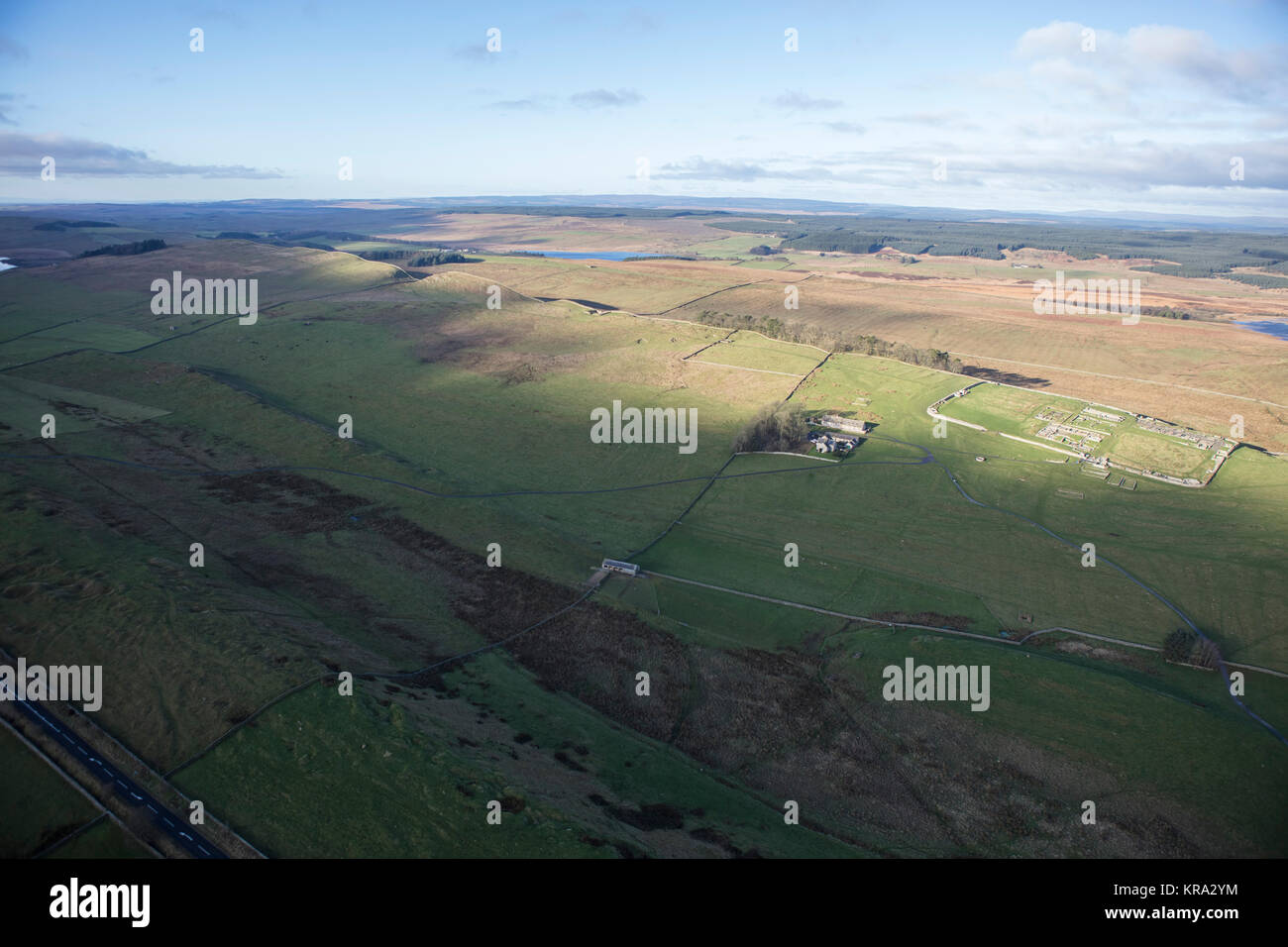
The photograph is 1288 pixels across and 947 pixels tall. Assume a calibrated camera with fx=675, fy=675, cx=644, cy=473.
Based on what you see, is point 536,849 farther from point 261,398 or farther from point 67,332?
point 67,332

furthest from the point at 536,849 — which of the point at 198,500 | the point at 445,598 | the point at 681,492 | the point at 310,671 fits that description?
the point at 198,500

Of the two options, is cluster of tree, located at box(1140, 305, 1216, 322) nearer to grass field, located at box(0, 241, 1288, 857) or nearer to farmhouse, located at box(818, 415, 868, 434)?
grass field, located at box(0, 241, 1288, 857)

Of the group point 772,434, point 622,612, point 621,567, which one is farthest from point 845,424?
point 622,612

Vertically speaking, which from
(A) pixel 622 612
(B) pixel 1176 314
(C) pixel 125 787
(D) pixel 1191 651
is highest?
(B) pixel 1176 314

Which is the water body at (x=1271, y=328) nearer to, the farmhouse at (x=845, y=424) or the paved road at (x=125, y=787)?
the farmhouse at (x=845, y=424)

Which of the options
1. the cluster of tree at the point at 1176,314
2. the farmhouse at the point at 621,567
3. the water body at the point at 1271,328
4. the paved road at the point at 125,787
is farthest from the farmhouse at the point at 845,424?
the water body at the point at 1271,328

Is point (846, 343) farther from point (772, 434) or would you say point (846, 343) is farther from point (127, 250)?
point (127, 250)
